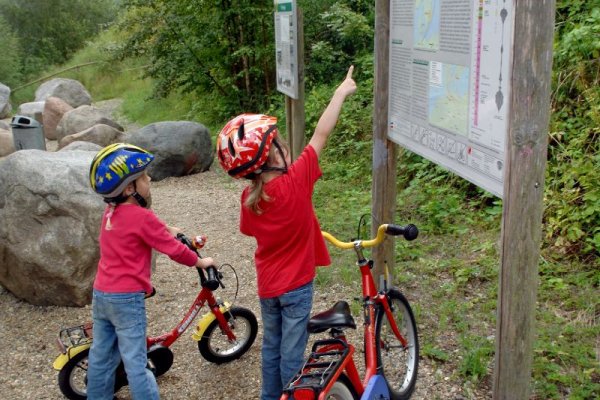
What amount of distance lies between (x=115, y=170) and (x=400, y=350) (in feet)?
6.81

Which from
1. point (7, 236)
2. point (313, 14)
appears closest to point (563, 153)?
point (7, 236)

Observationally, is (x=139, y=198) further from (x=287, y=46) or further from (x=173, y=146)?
(x=173, y=146)

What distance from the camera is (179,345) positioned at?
475 centimetres

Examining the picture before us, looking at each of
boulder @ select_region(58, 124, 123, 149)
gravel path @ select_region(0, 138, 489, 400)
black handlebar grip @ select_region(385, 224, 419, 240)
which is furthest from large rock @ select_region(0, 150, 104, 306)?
boulder @ select_region(58, 124, 123, 149)

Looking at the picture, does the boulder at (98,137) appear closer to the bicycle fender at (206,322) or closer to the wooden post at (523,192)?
the bicycle fender at (206,322)

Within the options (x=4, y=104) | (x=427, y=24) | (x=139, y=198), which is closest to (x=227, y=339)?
(x=139, y=198)

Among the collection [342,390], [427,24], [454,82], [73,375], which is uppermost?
[427,24]

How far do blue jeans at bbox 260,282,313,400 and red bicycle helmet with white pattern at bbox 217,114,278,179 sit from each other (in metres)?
0.66

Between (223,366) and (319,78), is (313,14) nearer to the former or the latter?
(319,78)

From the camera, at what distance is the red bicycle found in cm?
270

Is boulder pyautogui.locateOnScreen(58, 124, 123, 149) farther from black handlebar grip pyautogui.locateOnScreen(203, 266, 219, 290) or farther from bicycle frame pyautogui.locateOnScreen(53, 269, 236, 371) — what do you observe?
black handlebar grip pyautogui.locateOnScreen(203, 266, 219, 290)

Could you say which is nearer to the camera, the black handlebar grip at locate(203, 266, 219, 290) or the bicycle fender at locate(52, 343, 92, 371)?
the black handlebar grip at locate(203, 266, 219, 290)

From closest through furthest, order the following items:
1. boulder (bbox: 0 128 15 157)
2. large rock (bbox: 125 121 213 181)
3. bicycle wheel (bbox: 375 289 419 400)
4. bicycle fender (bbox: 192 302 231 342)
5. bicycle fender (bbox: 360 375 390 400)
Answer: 1. bicycle fender (bbox: 360 375 390 400)
2. bicycle wheel (bbox: 375 289 419 400)
3. bicycle fender (bbox: 192 302 231 342)
4. large rock (bbox: 125 121 213 181)
5. boulder (bbox: 0 128 15 157)

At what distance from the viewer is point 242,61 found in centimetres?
1319
